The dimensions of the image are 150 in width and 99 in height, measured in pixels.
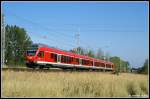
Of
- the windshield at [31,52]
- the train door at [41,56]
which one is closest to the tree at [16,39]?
the windshield at [31,52]

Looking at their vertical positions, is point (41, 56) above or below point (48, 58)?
above

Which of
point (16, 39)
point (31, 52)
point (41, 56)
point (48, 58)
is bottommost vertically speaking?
point (48, 58)

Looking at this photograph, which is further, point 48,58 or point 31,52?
point 48,58

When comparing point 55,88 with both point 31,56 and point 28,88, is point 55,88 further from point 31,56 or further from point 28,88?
point 31,56

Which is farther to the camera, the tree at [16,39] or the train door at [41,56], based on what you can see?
the tree at [16,39]

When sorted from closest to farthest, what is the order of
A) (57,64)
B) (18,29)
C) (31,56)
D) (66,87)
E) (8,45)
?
(66,87) < (31,56) < (57,64) < (8,45) < (18,29)

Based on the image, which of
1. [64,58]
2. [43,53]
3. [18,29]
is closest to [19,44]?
[18,29]

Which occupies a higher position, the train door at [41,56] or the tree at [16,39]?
the tree at [16,39]

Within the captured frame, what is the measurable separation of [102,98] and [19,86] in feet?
12.4

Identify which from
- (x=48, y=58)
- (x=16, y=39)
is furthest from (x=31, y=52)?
(x=16, y=39)

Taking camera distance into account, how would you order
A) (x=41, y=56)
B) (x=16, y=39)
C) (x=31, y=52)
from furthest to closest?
1. (x=16, y=39)
2. (x=31, y=52)
3. (x=41, y=56)

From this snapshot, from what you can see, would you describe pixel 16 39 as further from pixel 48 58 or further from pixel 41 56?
pixel 41 56

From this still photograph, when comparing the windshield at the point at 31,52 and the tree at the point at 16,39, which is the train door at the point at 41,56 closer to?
the windshield at the point at 31,52

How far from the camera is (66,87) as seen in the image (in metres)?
16.4
